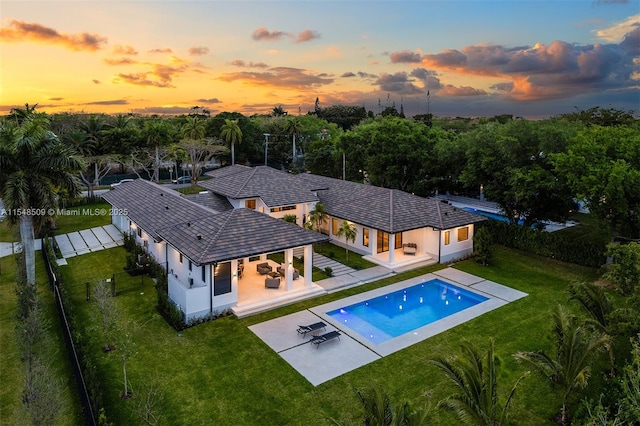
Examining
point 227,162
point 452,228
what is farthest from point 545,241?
point 227,162

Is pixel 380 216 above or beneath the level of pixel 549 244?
above

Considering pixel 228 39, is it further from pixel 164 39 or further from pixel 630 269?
pixel 630 269

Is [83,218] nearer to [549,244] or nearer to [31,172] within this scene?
[31,172]

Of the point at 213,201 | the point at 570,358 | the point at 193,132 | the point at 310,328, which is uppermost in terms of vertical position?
the point at 193,132

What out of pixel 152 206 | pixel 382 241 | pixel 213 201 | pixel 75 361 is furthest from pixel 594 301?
pixel 213 201

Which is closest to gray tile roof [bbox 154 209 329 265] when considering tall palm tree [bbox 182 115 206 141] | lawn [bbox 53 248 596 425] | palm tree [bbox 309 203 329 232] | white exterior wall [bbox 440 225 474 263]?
lawn [bbox 53 248 596 425]

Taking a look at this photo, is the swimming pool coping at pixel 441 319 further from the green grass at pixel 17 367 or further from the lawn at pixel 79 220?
the lawn at pixel 79 220
